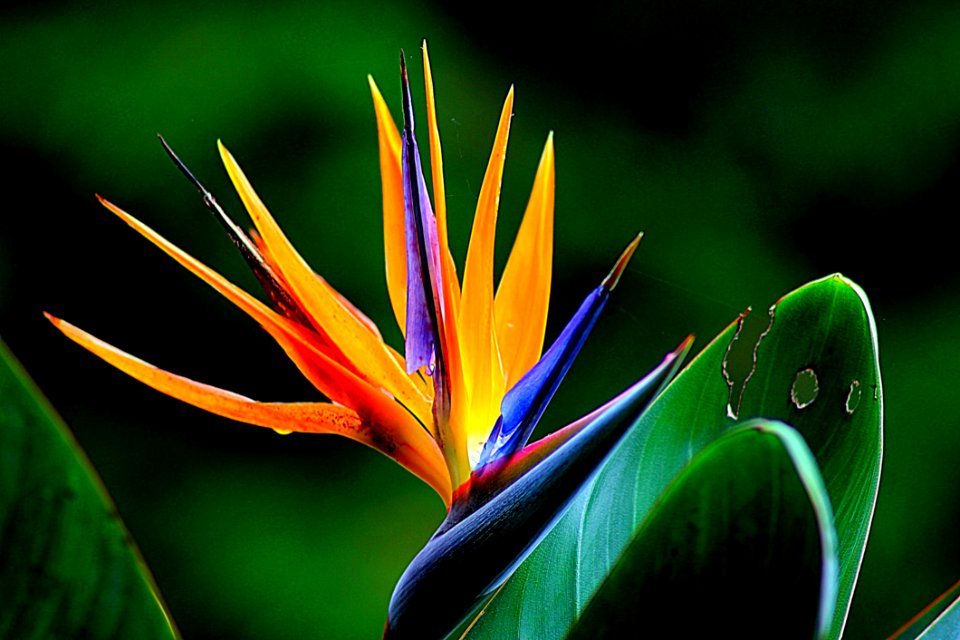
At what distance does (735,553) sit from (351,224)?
1259mm

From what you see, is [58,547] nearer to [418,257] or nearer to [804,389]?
[418,257]

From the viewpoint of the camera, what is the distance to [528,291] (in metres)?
0.49

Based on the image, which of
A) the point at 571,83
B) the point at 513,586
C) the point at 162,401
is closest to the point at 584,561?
the point at 513,586

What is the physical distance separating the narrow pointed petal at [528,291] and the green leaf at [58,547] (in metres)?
0.19

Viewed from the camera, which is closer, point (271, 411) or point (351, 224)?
point (271, 411)

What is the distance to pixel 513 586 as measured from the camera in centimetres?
47

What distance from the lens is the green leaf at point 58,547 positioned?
0.31 meters

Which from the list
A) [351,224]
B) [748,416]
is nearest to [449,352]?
[748,416]

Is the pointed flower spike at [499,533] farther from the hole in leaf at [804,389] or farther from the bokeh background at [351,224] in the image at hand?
the bokeh background at [351,224]

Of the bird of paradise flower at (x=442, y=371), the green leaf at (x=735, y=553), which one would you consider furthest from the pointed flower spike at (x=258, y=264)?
the green leaf at (x=735, y=553)

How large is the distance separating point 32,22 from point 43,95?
11 centimetres

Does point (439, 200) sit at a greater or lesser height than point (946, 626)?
greater

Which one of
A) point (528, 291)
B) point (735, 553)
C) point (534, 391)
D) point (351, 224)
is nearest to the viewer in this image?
point (735, 553)

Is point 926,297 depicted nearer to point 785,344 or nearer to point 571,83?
point 571,83
